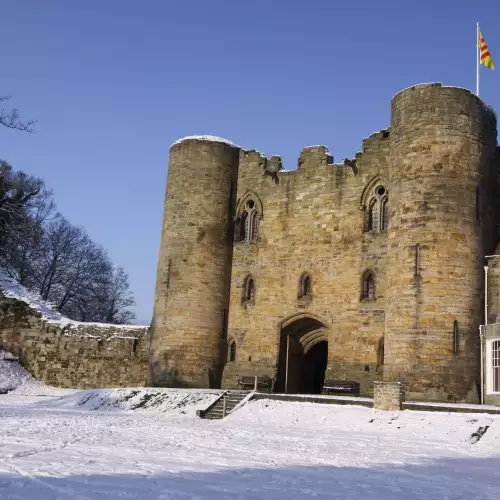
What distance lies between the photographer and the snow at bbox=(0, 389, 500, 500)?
7449 millimetres

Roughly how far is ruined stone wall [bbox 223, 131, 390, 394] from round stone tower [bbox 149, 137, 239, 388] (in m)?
0.51

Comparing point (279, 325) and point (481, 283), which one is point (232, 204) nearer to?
point (279, 325)

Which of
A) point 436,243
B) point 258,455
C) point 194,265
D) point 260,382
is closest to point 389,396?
point 436,243

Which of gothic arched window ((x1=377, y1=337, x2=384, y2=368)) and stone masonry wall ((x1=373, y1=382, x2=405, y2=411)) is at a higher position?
gothic arched window ((x1=377, y1=337, x2=384, y2=368))

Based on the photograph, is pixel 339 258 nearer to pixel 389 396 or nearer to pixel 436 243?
pixel 436 243

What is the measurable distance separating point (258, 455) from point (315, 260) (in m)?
13.1

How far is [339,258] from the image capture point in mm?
22547

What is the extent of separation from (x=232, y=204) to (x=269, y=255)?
2543mm

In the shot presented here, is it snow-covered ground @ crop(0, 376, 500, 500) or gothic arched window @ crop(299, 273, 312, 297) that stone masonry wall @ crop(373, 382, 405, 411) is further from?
gothic arched window @ crop(299, 273, 312, 297)

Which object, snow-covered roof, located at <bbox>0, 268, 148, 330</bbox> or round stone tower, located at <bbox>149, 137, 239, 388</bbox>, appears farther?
snow-covered roof, located at <bbox>0, 268, 148, 330</bbox>

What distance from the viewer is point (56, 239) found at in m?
43.6

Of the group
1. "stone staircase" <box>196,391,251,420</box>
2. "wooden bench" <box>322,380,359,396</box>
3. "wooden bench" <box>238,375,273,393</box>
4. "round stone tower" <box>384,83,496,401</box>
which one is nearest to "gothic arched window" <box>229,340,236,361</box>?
"wooden bench" <box>238,375,273,393</box>

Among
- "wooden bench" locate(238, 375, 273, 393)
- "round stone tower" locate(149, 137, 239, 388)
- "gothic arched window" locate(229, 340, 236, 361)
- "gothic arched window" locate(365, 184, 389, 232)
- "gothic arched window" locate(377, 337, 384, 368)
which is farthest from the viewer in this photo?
"gothic arched window" locate(229, 340, 236, 361)

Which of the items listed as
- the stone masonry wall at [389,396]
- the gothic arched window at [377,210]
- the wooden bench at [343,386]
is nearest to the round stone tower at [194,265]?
the wooden bench at [343,386]
